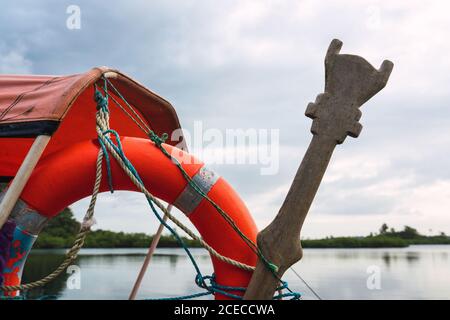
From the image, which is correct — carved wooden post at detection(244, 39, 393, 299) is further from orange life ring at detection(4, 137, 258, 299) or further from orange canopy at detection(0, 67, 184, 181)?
orange canopy at detection(0, 67, 184, 181)

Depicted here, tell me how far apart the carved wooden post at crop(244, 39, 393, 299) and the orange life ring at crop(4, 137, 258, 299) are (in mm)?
258

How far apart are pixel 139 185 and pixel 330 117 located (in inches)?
40.4

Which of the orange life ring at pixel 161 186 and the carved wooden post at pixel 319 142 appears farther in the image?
the orange life ring at pixel 161 186

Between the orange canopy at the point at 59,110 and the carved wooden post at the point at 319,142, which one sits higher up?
the orange canopy at the point at 59,110

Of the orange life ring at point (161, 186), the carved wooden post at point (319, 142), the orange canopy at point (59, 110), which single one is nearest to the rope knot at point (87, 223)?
the orange life ring at point (161, 186)

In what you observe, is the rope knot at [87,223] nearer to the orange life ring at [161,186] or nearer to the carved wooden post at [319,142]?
the orange life ring at [161,186]

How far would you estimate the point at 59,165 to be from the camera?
2.67 m

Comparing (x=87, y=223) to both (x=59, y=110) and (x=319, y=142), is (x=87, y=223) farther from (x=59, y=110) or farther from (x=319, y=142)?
(x=319, y=142)

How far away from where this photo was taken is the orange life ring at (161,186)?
261 cm

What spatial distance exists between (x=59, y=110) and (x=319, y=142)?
→ 134 centimetres

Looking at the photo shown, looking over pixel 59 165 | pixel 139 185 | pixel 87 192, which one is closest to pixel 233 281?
pixel 139 185

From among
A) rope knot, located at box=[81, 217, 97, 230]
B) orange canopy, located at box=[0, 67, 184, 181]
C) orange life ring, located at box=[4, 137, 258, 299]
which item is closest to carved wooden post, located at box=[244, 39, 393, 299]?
orange life ring, located at box=[4, 137, 258, 299]

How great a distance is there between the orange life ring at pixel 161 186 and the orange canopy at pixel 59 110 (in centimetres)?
25
